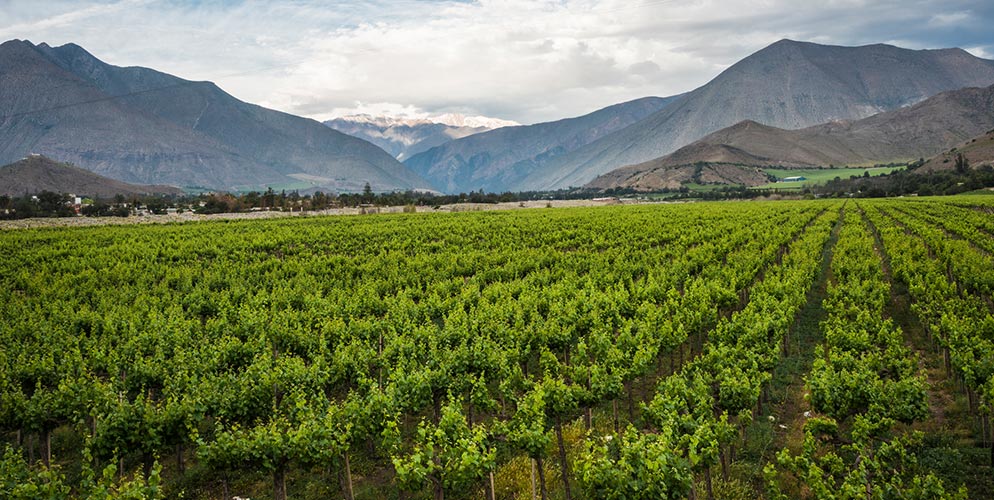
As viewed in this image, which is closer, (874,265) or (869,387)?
(869,387)

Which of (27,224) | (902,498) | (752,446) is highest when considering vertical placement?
(27,224)

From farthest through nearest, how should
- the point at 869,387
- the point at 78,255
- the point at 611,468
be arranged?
the point at 78,255 < the point at 869,387 < the point at 611,468

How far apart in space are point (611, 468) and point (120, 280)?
35.3 metres

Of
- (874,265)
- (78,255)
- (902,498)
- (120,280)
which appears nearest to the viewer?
(902,498)

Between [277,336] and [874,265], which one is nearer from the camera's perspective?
[277,336]

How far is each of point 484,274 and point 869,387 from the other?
23.6m

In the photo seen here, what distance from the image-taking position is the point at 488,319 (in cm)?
1952

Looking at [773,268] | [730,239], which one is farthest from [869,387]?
[730,239]

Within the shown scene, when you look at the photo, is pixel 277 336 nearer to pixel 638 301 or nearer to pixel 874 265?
pixel 638 301

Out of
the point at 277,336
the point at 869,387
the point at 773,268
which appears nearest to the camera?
the point at 869,387

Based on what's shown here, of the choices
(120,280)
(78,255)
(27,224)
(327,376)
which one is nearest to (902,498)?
(327,376)

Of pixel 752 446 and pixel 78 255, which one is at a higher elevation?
pixel 78 255

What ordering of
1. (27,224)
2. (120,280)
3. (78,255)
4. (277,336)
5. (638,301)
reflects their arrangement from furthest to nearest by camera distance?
(27,224), (78,255), (120,280), (638,301), (277,336)

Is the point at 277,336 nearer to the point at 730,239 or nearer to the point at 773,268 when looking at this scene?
the point at 773,268
